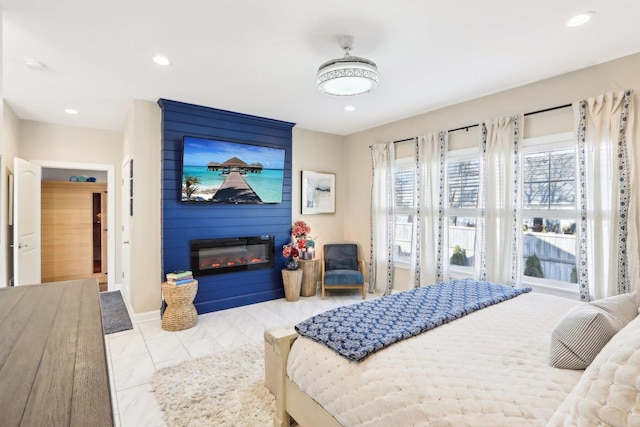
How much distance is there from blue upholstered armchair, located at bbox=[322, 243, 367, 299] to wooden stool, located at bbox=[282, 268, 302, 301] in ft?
1.25

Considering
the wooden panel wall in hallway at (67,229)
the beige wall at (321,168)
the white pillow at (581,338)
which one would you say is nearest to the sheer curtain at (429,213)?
the beige wall at (321,168)

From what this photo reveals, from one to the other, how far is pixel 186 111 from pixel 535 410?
4.20 m

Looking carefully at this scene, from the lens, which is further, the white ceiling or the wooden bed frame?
the white ceiling

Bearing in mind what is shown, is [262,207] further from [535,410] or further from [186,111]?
[535,410]

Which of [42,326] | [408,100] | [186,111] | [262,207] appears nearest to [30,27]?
[186,111]

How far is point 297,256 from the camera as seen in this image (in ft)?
15.8

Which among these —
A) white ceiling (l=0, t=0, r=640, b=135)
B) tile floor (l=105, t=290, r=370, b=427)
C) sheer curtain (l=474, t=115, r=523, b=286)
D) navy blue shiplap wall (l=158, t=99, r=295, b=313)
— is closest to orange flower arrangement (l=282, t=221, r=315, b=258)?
navy blue shiplap wall (l=158, t=99, r=295, b=313)

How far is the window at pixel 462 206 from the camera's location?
3.86 metres

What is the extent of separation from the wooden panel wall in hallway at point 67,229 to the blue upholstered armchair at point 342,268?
177 inches

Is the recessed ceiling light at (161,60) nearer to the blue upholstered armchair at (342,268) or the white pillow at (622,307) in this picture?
the blue upholstered armchair at (342,268)

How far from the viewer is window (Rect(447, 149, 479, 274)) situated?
3.86m

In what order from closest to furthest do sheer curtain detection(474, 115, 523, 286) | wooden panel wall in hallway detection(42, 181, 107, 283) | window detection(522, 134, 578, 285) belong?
window detection(522, 134, 578, 285) < sheer curtain detection(474, 115, 523, 286) < wooden panel wall in hallway detection(42, 181, 107, 283)

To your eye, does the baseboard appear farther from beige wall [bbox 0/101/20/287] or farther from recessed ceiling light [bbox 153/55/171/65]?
recessed ceiling light [bbox 153/55/171/65]

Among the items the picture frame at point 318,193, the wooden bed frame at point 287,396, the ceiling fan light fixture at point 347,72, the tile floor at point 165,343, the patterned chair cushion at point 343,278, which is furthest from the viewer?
the picture frame at point 318,193
